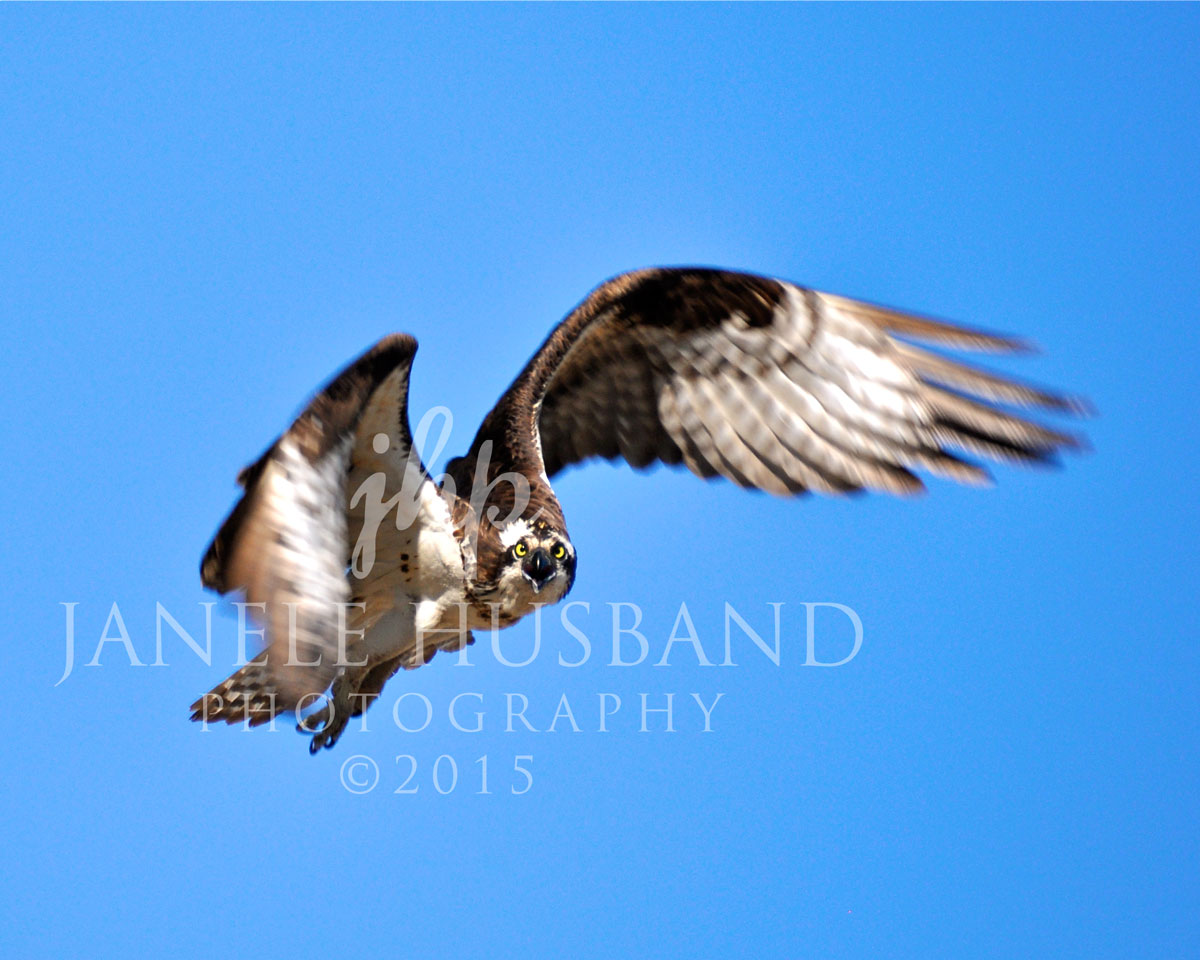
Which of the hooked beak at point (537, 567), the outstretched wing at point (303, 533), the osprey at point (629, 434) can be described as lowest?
the outstretched wing at point (303, 533)

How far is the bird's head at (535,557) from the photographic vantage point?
743 centimetres

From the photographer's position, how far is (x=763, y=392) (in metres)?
8.55

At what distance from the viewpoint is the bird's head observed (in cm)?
743

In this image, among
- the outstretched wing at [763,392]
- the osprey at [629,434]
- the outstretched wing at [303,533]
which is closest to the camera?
the outstretched wing at [303,533]

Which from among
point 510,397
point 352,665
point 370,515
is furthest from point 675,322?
point 352,665

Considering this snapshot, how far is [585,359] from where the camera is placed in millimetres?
8734

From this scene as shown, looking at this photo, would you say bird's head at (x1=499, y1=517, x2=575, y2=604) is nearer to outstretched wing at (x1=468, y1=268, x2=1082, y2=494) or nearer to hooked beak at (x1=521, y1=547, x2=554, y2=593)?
hooked beak at (x1=521, y1=547, x2=554, y2=593)

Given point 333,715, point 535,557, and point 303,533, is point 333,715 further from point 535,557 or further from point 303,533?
point 303,533

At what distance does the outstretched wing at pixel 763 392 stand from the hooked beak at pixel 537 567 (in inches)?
32.8

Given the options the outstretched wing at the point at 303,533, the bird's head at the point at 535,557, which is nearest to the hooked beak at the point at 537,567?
the bird's head at the point at 535,557

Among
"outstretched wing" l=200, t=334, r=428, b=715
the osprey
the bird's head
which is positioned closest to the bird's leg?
the osprey

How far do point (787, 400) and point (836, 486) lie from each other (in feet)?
2.28

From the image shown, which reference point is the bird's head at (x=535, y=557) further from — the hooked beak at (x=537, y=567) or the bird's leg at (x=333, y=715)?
the bird's leg at (x=333, y=715)

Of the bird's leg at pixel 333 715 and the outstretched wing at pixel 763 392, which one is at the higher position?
the outstretched wing at pixel 763 392
